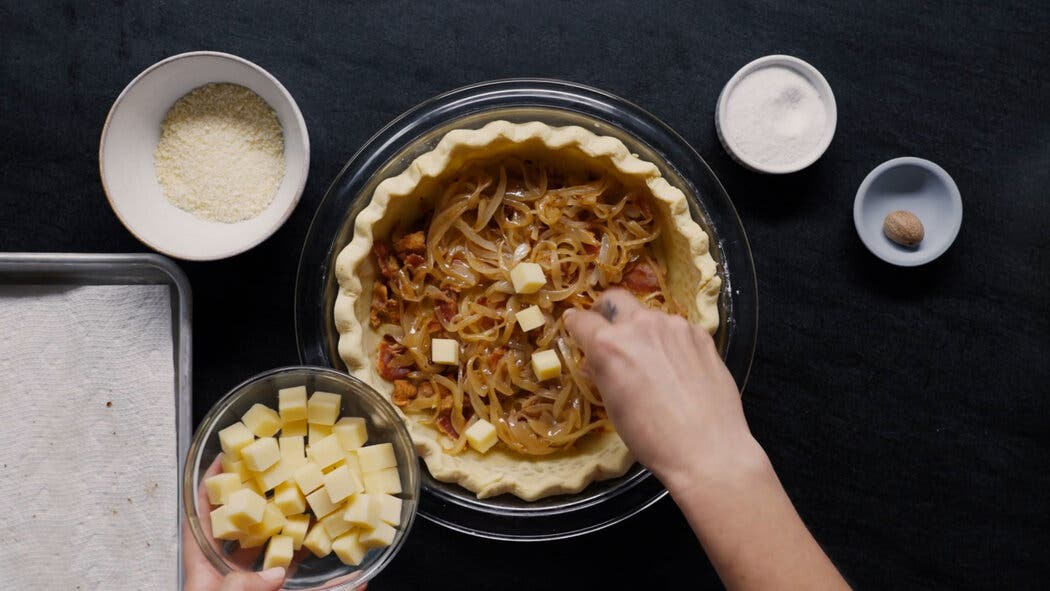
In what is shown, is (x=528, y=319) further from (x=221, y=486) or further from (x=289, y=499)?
(x=221, y=486)

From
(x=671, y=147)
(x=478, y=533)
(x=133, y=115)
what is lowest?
(x=478, y=533)

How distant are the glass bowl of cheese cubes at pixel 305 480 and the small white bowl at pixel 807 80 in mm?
1257

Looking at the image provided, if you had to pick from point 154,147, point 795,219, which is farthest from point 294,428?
point 795,219

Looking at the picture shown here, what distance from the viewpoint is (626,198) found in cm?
227

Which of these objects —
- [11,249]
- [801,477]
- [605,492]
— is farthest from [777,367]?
[11,249]

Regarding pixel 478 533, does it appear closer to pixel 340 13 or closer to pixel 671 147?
pixel 671 147

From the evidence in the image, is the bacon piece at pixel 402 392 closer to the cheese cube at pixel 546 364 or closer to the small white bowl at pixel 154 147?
the cheese cube at pixel 546 364

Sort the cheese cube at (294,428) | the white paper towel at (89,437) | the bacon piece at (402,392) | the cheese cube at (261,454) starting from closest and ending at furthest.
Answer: the cheese cube at (261,454), the cheese cube at (294,428), the bacon piece at (402,392), the white paper towel at (89,437)

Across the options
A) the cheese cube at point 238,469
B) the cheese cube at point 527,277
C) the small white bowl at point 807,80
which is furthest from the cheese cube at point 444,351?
the small white bowl at point 807,80

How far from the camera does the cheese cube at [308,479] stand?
80.4 inches

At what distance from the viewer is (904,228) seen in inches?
96.1

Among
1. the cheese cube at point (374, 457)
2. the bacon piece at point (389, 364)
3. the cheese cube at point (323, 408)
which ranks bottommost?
the cheese cube at point (374, 457)

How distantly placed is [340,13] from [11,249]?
3.99 feet

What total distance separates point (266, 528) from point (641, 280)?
3.94 feet
